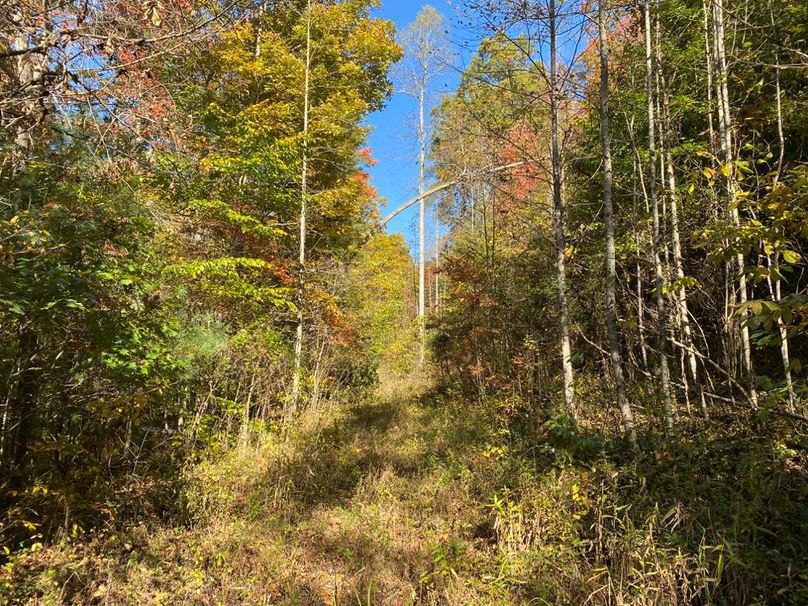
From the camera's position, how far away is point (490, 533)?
13.4ft

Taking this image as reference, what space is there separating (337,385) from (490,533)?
197 inches

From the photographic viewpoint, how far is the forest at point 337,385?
9.13 ft

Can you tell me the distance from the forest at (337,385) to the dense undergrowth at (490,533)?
25 millimetres

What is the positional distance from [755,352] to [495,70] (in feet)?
17.5

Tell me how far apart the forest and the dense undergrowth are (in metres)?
0.02

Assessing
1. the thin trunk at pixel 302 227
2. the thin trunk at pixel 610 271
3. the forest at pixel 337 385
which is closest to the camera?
the forest at pixel 337 385

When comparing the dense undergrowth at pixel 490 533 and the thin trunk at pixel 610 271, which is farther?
the thin trunk at pixel 610 271

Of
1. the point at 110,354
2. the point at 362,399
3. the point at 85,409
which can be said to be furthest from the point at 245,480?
the point at 362,399

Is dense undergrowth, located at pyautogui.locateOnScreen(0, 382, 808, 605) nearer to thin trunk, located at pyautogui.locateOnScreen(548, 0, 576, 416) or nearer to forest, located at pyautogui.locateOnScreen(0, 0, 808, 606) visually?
forest, located at pyautogui.locateOnScreen(0, 0, 808, 606)

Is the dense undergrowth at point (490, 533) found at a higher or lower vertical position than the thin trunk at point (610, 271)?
lower

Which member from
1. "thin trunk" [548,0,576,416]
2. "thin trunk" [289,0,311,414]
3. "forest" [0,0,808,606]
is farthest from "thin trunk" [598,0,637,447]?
"thin trunk" [289,0,311,414]

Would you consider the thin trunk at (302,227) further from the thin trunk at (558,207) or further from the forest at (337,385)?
the thin trunk at (558,207)

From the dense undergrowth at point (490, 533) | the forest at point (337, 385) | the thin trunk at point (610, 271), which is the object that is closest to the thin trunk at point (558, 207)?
the forest at point (337, 385)

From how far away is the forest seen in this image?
278cm
